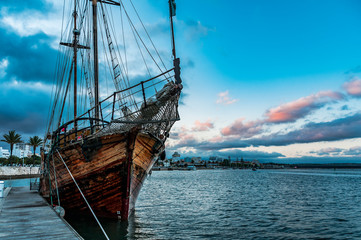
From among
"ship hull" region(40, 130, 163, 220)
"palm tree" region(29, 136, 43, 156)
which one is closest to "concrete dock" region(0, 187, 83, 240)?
"ship hull" region(40, 130, 163, 220)

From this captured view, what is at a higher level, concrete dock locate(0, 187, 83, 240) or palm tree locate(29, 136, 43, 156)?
palm tree locate(29, 136, 43, 156)

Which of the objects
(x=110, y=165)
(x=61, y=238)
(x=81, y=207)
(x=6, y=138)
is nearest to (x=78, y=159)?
(x=110, y=165)

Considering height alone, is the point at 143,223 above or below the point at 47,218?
below

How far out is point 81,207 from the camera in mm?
13859

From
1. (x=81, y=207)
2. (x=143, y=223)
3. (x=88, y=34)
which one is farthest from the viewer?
(x=88, y=34)

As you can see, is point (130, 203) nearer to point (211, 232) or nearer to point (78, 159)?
point (78, 159)

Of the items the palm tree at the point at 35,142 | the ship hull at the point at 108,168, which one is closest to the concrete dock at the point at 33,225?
the ship hull at the point at 108,168

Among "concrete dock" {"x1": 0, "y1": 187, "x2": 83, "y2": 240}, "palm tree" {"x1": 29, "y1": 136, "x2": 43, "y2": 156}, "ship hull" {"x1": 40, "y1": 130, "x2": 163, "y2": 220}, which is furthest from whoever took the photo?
"palm tree" {"x1": 29, "y1": 136, "x2": 43, "y2": 156}

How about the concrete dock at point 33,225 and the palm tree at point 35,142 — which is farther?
the palm tree at point 35,142

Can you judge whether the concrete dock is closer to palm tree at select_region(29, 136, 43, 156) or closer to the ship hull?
the ship hull

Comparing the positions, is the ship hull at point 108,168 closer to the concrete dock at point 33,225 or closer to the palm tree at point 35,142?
the concrete dock at point 33,225

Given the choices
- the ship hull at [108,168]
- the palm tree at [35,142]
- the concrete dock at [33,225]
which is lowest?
the concrete dock at [33,225]

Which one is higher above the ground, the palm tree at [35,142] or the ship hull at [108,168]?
the palm tree at [35,142]

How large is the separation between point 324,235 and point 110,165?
11.1 m
